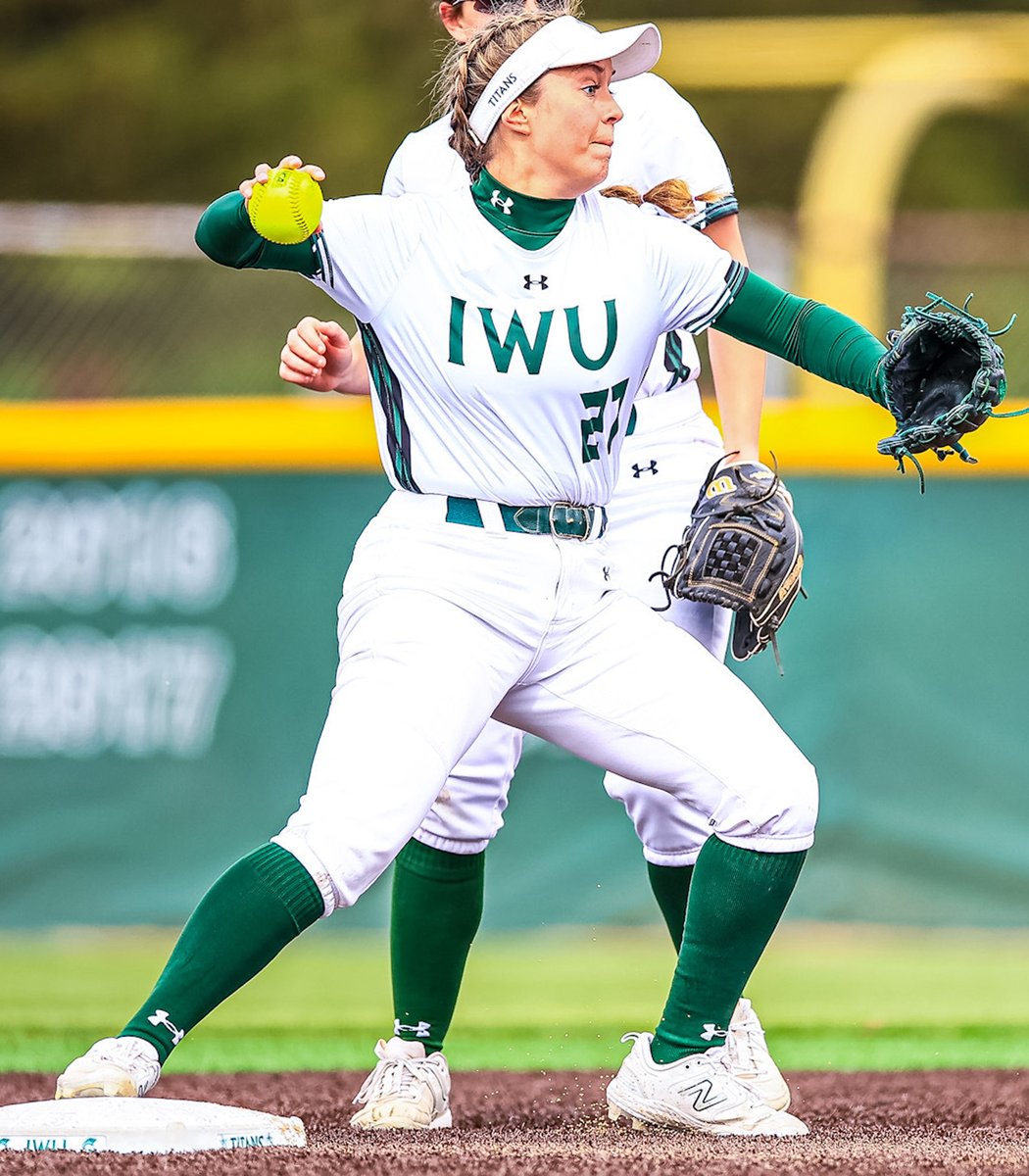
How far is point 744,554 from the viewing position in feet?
11.8

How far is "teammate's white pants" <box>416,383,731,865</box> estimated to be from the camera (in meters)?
3.81

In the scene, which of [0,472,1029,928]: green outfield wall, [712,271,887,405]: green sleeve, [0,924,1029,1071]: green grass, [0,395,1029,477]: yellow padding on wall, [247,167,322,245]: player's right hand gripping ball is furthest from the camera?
[0,395,1029,477]: yellow padding on wall

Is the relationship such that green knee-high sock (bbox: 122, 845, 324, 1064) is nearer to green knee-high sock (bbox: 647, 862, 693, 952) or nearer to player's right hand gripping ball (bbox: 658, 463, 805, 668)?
player's right hand gripping ball (bbox: 658, 463, 805, 668)

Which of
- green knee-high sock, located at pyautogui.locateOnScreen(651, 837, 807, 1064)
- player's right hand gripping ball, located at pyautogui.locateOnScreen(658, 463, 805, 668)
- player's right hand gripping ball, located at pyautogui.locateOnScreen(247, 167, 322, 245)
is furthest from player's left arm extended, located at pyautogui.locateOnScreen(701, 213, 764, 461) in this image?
player's right hand gripping ball, located at pyautogui.locateOnScreen(247, 167, 322, 245)

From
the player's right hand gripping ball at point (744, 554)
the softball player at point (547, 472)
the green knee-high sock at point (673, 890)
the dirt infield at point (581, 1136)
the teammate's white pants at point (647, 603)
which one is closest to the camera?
the dirt infield at point (581, 1136)

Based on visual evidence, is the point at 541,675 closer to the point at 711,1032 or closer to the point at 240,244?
the point at 711,1032

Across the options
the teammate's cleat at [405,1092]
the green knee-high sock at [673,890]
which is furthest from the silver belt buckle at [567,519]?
the teammate's cleat at [405,1092]

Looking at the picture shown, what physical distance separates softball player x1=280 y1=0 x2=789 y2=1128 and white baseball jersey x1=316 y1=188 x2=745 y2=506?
1.14 ft

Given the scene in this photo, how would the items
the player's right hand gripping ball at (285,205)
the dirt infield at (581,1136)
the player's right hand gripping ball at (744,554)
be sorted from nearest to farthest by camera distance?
the dirt infield at (581,1136), the player's right hand gripping ball at (285,205), the player's right hand gripping ball at (744,554)

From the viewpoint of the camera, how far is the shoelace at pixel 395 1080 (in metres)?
3.65

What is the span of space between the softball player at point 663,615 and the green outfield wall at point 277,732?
118 inches

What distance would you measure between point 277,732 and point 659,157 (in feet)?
11.8

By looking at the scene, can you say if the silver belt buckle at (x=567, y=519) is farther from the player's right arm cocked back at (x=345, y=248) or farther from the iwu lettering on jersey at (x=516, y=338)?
the player's right arm cocked back at (x=345, y=248)

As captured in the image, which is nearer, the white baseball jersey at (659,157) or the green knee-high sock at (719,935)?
the green knee-high sock at (719,935)
